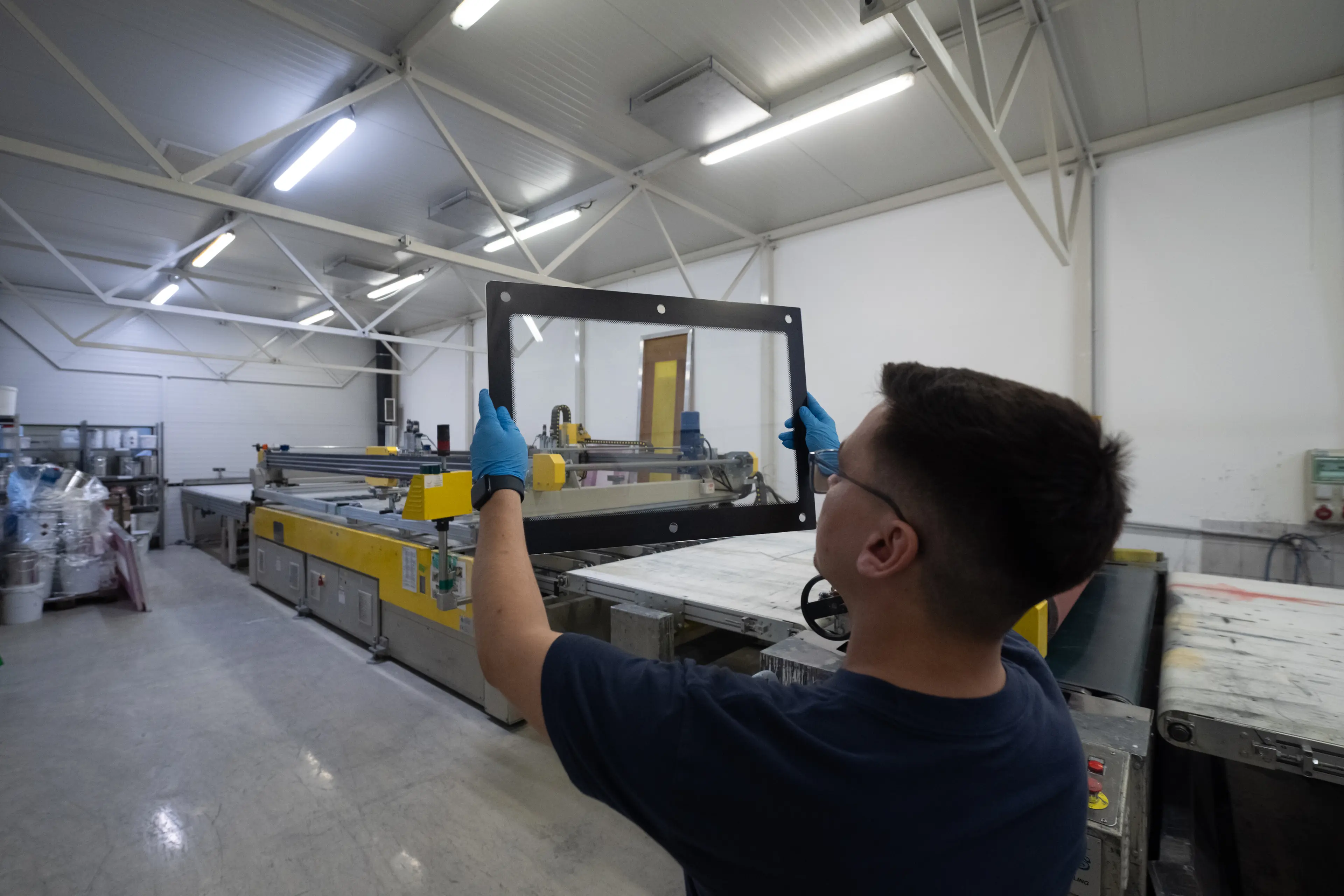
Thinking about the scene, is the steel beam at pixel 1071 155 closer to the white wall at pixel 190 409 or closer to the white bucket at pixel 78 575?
the white bucket at pixel 78 575

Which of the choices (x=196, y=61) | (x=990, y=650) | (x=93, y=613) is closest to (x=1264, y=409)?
(x=990, y=650)

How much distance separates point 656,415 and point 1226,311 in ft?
13.8

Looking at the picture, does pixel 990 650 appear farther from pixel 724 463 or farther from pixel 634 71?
pixel 634 71

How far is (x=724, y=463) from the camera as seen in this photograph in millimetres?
1796

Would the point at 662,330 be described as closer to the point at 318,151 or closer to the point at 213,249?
the point at 318,151

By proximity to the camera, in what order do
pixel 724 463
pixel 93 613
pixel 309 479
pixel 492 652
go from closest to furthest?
pixel 492 652 → pixel 724 463 → pixel 93 613 → pixel 309 479

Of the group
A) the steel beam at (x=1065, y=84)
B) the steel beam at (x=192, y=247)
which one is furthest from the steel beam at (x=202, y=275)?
the steel beam at (x=1065, y=84)

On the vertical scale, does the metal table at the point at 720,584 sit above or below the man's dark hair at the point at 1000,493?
below

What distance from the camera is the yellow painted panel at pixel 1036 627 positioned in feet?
4.04

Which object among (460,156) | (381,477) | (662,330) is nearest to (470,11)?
(460,156)

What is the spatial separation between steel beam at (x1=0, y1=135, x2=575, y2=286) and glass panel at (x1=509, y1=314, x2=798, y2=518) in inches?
27.6

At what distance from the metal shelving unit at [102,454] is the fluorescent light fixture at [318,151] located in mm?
4707

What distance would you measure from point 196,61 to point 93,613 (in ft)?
13.9

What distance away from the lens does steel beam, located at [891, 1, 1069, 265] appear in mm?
2059
